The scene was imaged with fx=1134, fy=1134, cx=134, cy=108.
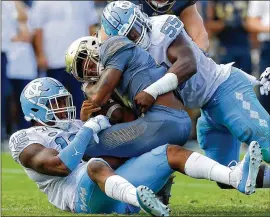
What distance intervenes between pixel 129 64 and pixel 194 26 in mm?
1590

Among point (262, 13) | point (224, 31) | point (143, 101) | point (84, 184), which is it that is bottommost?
point (224, 31)

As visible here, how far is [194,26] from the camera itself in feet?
29.3

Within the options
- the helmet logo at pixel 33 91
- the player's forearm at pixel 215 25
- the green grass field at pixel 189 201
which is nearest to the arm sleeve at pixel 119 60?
the helmet logo at pixel 33 91

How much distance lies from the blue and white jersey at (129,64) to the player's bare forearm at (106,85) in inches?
1.7

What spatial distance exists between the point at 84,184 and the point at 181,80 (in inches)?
37.2

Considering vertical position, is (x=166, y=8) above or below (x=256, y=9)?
above

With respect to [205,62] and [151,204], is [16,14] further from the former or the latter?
[151,204]

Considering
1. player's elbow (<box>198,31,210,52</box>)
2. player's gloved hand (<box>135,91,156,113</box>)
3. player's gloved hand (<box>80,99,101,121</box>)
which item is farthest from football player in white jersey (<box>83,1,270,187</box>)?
player's elbow (<box>198,31,210,52</box>)

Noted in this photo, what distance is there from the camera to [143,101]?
7.36 m

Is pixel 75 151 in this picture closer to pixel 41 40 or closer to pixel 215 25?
pixel 41 40

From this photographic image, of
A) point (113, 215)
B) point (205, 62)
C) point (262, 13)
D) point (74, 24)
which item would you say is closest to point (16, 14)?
point (74, 24)

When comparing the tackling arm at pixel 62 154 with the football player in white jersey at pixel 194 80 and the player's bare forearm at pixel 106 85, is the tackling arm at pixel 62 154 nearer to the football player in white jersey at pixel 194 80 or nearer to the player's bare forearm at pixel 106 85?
the player's bare forearm at pixel 106 85

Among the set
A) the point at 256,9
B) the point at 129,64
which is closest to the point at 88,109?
the point at 129,64

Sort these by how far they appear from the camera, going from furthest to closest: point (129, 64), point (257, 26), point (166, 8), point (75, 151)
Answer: point (257, 26) < point (166, 8) < point (129, 64) < point (75, 151)
